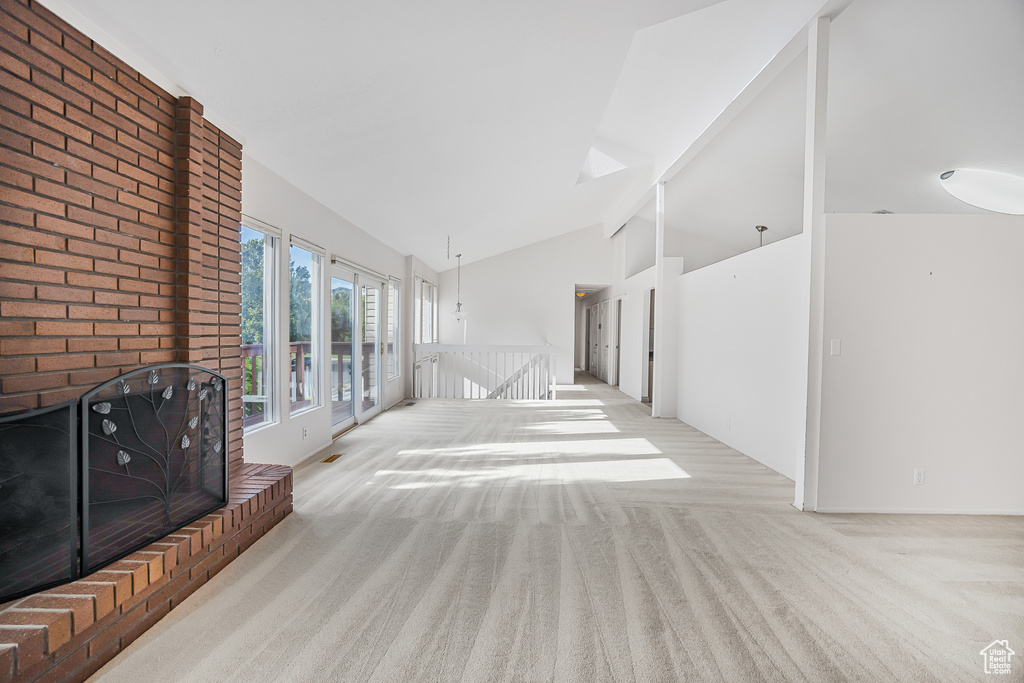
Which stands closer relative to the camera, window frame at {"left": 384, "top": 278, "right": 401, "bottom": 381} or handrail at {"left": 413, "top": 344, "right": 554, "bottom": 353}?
window frame at {"left": 384, "top": 278, "right": 401, "bottom": 381}

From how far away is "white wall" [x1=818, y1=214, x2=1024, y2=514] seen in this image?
131 inches

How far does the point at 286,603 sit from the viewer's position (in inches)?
86.7

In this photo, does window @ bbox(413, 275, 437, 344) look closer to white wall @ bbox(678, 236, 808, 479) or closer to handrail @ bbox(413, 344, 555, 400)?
handrail @ bbox(413, 344, 555, 400)

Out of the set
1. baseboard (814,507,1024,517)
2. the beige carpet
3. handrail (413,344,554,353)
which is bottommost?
the beige carpet

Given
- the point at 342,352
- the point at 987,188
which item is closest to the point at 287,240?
the point at 342,352

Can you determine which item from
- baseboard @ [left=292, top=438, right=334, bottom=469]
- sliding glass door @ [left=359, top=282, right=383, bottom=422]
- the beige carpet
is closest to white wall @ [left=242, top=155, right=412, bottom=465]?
baseboard @ [left=292, top=438, right=334, bottom=469]

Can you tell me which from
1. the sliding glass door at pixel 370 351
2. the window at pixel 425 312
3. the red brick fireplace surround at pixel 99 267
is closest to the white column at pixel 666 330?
the sliding glass door at pixel 370 351

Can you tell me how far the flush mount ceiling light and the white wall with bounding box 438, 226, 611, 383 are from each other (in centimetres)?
645

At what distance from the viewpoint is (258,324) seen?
392 centimetres

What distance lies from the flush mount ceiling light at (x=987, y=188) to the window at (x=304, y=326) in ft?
21.2

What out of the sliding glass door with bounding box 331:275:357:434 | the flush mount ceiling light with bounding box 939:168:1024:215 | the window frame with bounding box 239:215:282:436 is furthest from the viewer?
the sliding glass door with bounding box 331:275:357:434

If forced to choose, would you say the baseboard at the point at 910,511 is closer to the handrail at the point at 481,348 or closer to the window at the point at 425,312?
the handrail at the point at 481,348

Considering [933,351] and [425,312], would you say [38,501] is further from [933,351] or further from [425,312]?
[425,312]

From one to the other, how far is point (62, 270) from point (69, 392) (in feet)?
1.62
